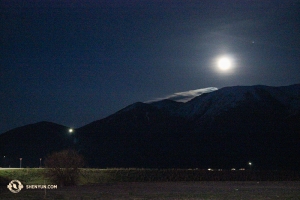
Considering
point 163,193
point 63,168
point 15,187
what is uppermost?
point 63,168

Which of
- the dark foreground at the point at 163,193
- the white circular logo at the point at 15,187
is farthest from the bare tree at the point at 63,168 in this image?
the dark foreground at the point at 163,193

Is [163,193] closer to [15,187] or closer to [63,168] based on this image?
[15,187]

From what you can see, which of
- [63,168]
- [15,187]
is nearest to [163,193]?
[15,187]

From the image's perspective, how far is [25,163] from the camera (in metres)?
189

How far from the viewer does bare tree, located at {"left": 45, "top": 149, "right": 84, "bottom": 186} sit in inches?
2537

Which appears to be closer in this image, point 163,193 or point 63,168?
point 163,193

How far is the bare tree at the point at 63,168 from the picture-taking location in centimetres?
A: 6444

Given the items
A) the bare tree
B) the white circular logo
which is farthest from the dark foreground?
the bare tree

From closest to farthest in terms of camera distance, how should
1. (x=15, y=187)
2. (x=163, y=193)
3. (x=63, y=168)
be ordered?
(x=163, y=193) < (x=15, y=187) < (x=63, y=168)

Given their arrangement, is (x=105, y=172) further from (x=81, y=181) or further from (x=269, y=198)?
(x=269, y=198)

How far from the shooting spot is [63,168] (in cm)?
6531

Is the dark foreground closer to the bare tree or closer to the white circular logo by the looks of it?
the white circular logo

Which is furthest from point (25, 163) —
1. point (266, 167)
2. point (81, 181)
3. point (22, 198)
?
point (22, 198)

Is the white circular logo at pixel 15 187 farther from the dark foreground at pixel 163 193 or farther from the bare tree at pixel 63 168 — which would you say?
the bare tree at pixel 63 168
